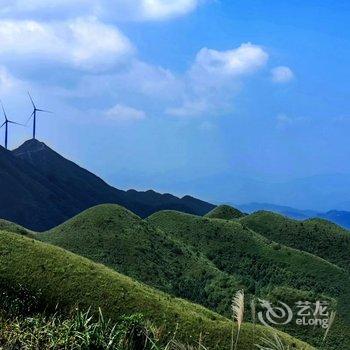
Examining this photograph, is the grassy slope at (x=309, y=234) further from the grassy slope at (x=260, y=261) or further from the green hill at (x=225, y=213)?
the grassy slope at (x=260, y=261)

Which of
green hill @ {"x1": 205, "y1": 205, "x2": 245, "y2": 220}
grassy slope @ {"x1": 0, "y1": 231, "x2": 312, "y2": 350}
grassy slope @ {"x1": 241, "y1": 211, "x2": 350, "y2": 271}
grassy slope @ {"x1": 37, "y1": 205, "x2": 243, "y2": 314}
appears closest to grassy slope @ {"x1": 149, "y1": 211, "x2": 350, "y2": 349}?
grassy slope @ {"x1": 37, "y1": 205, "x2": 243, "y2": 314}

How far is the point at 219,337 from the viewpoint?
47656mm

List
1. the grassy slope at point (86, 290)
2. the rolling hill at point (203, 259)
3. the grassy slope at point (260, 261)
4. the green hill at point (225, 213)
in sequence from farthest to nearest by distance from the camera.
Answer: the green hill at point (225, 213)
the grassy slope at point (260, 261)
the rolling hill at point (203, 259)
the grassy slope at point (86, 290)

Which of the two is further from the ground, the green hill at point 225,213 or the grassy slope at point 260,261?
the green hill at point 225,213

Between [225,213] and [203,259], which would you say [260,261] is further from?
[225,213]

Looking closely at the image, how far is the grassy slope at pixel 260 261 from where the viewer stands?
11338cm

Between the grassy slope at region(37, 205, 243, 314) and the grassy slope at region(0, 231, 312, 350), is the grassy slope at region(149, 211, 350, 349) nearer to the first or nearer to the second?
the grassy slope at region(37, 205, 243, 314)

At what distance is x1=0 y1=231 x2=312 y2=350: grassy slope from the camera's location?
155 ft

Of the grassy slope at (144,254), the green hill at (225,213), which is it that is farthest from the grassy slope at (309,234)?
the grassy slope at (144,254)

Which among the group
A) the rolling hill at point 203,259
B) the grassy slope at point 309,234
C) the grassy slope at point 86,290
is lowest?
the grassy slope at point 86,290

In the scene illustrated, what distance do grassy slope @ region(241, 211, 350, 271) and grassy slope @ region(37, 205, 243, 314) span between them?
41.9 m

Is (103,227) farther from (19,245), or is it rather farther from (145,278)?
(19,245)

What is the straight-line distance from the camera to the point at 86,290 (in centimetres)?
4984

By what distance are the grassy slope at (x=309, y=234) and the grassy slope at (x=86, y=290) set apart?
101 m
